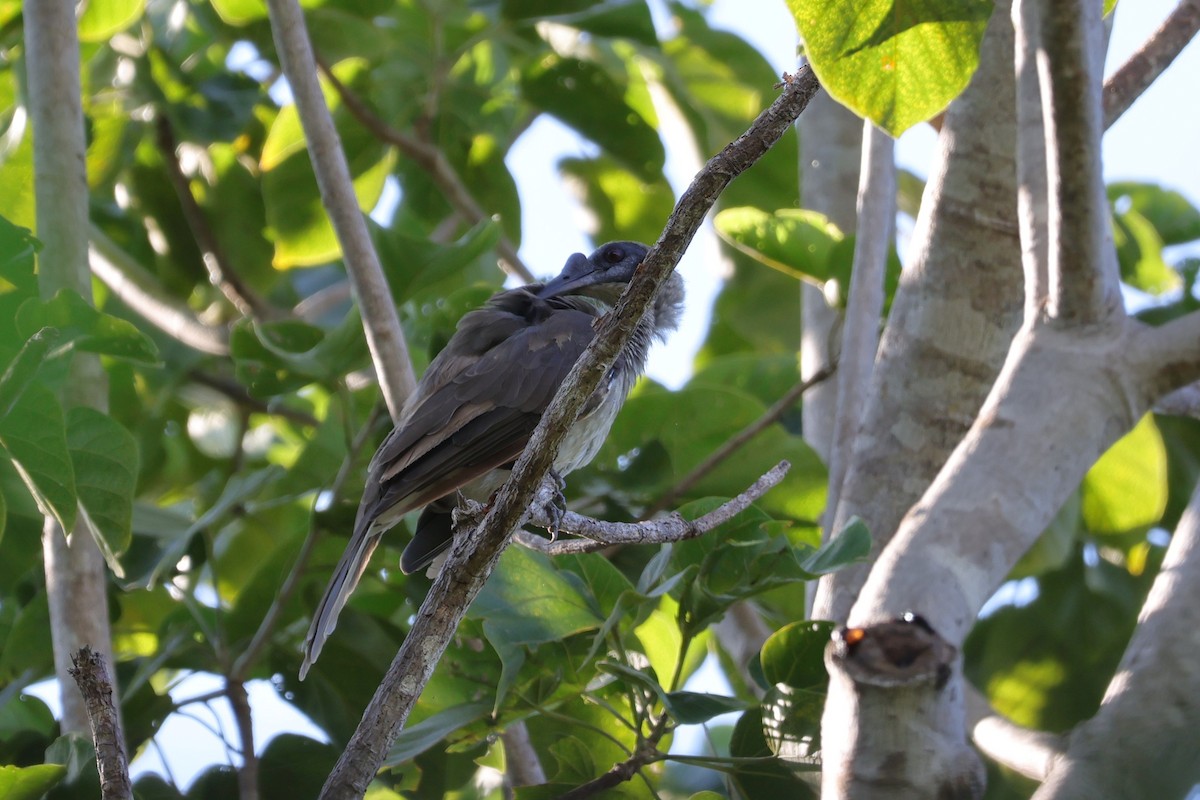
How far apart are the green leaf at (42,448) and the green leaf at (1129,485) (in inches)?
106

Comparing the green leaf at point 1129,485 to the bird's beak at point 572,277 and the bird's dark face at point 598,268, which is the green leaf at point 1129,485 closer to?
the bird's dark face at point 598,268

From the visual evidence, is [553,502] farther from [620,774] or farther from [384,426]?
[384,426]

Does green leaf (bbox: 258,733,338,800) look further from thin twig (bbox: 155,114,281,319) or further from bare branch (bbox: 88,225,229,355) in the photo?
thin twig (bbox: 155,114,281,319)

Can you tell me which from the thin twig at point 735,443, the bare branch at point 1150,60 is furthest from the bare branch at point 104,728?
the bare branch at point 1150,60

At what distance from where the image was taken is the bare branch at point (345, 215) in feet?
9.70

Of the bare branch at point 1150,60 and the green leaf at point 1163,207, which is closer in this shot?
the bare branch at point 1150,60

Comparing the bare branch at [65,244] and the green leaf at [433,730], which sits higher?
the bare branch at [65,244]

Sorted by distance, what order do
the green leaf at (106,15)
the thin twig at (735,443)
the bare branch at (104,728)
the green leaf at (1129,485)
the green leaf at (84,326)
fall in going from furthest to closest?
the green leaf at (106,15) < the green leaf at (1129,485) < the thin twig at (735,443) < the green leaf at (84,326) < the bare branch at (104,728)

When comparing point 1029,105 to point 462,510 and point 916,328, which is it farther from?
point 462,510

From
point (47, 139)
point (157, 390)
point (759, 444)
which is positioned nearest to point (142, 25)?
point (157, 390)

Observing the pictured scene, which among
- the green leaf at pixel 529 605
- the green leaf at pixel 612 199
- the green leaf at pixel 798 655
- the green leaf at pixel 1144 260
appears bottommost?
the green leaf at pixel 798 655

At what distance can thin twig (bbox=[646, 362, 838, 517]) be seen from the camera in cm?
338

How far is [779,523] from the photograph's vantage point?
8.41 ft

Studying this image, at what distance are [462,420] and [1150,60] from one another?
6.09 feet
